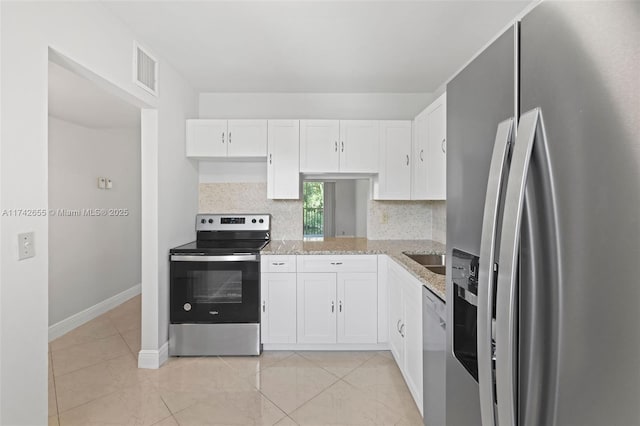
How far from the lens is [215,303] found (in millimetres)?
2791

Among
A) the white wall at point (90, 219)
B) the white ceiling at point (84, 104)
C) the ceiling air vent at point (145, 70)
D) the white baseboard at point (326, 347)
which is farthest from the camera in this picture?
the white wall at point (90, 219)

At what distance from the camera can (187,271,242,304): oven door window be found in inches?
110

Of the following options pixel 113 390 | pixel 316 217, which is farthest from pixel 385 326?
pixel 113 390

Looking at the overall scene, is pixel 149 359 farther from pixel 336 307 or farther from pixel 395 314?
pixel 395 314

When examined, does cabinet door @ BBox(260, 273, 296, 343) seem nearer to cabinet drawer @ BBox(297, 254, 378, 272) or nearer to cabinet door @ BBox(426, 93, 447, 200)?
cabinet drawer @ BBox(297, 254, 378, 272)

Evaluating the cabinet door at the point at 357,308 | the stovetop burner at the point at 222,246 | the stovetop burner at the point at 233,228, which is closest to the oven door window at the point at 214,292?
the stovetop burner at the point at 222,246

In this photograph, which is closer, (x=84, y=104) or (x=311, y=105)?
(x=84, y=104)

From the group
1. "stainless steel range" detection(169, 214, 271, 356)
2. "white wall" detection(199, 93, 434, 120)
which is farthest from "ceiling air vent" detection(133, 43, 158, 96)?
"stainless steel range" detection(169, 214, 271, 356)

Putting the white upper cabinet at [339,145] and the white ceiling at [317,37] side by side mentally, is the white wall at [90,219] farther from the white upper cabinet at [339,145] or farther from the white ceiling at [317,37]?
the white upper cabinet at [339,145]

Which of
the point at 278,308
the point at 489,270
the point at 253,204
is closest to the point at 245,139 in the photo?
the point at 253,204

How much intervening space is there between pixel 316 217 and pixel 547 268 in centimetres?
300

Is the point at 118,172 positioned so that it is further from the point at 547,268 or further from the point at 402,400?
the point at 547,268

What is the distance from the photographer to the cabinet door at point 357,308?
9.34ft

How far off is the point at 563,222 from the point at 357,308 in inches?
96.1
